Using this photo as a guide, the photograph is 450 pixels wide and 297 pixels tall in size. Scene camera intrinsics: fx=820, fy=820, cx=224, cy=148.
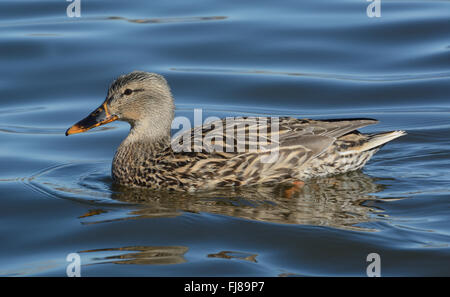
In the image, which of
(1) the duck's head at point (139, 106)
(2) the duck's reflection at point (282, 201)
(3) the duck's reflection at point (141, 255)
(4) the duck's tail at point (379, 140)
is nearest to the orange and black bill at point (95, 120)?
(1) the duck's head at point (139, 106)

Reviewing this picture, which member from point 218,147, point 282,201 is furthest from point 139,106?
point 282,201

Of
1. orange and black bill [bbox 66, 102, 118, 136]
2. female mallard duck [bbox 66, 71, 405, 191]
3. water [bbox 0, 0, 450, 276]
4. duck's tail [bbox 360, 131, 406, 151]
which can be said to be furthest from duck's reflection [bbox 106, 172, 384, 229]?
orange and black bill [bbox 66, 102, 118, 136]

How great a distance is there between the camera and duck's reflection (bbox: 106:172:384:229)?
7625 millimetres

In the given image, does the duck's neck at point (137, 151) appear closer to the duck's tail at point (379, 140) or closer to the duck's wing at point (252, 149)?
the duck's wing at point (252, 149)

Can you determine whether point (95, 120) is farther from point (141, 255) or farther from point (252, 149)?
point (141, 255)

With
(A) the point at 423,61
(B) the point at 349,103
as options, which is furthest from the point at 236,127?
(A) the point at 423,61

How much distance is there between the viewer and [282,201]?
26.8 ft

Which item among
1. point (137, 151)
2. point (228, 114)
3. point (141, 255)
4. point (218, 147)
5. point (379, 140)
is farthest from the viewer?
point (228, 114)

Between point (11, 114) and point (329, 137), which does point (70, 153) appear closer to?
point (11, 114)

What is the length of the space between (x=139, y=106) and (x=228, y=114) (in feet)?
8.59

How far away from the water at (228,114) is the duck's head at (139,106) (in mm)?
690

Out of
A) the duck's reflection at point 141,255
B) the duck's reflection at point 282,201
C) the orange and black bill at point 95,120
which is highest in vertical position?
the orange and black bill at point 95,120

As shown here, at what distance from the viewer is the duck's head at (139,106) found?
8.98 m
